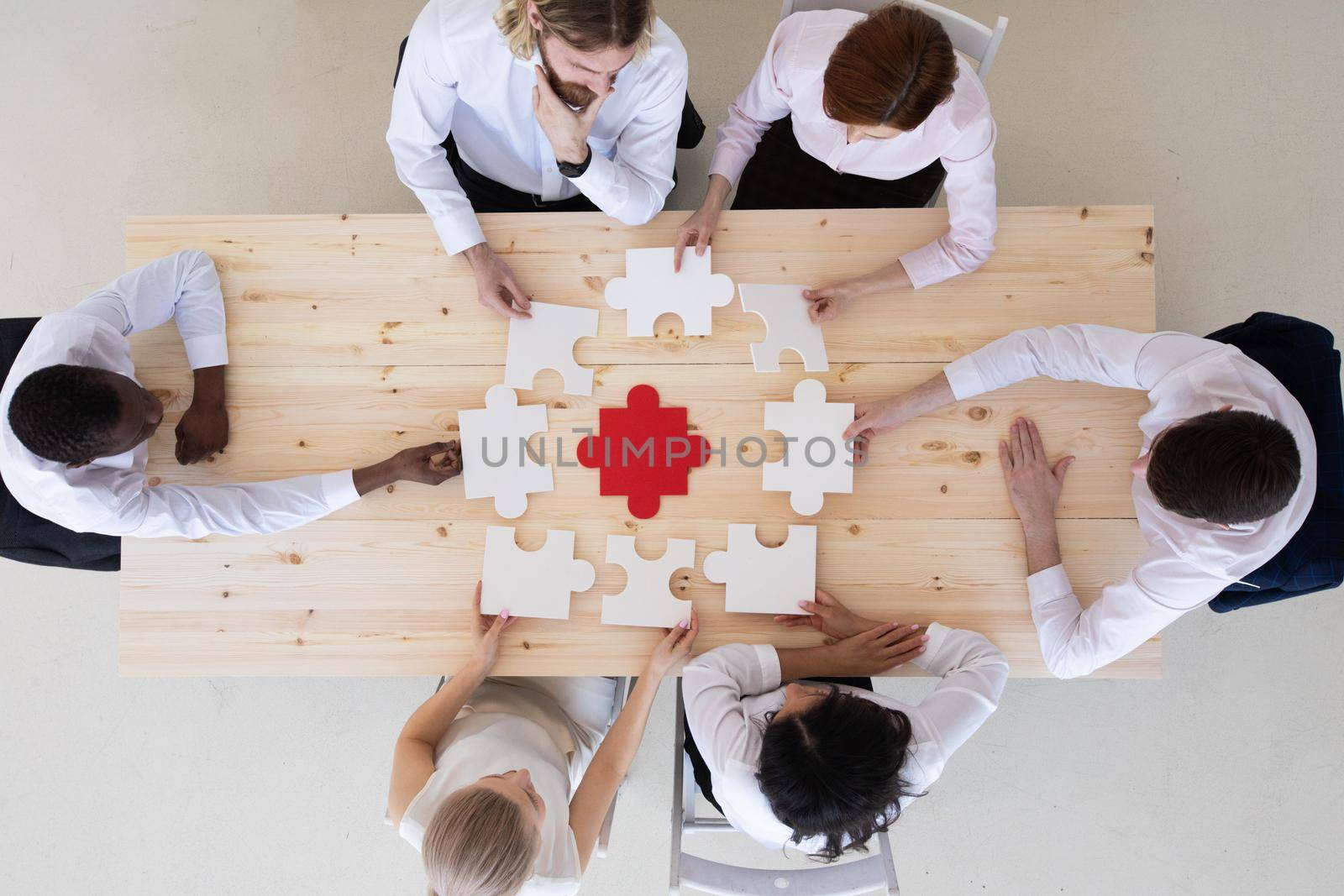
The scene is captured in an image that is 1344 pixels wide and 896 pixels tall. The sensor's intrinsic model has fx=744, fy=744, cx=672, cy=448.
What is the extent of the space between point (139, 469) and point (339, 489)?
1.53 feet

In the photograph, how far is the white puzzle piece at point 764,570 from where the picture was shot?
161cm

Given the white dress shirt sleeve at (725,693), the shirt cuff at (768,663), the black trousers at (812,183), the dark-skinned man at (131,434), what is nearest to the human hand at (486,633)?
the dark-skinned man at (131,434)

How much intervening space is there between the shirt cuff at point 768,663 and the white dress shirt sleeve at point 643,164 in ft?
3.25

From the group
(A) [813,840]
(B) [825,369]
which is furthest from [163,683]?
(B) [825,369]

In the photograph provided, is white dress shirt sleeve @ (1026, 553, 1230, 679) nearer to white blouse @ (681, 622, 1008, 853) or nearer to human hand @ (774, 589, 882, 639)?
white blouse @ (681, 622, 1008, 853)

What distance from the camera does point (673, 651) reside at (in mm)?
1574

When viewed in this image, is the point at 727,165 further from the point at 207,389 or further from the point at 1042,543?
the point at 207,389

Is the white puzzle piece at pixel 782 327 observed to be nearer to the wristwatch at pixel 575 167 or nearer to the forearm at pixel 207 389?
the wristwatch at pixel 575 167

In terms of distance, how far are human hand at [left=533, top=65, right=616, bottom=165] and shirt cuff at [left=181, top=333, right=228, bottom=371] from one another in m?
0.88

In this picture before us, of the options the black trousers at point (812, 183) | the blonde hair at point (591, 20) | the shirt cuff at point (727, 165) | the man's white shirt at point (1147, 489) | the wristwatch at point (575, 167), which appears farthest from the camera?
the black trousers at point (812, 183)

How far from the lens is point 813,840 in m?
1.47

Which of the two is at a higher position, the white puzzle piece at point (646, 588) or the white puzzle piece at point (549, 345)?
the white puzzle piece at point (549, 345)

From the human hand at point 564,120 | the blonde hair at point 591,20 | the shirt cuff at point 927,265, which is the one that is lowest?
the shirt cuff at point 927,265

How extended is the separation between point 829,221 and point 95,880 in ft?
9.87
